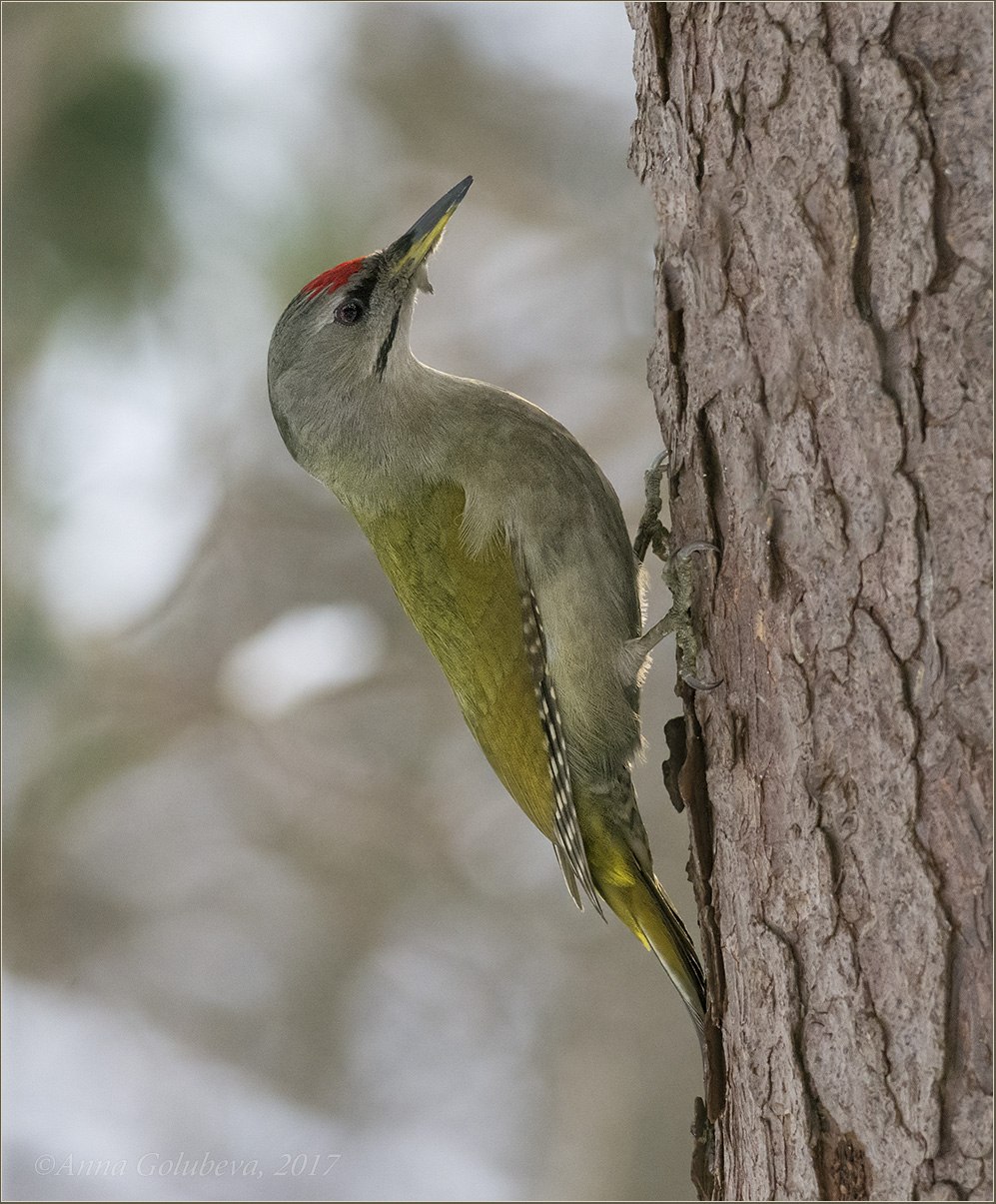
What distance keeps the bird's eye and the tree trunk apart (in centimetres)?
144

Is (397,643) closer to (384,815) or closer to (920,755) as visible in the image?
(384,815)

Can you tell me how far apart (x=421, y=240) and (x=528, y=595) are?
1.21m

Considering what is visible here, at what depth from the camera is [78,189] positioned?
511cm

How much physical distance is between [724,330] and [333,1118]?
19.3 ft

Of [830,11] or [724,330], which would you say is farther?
[724,330]

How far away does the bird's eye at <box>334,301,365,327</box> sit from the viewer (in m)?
3.83

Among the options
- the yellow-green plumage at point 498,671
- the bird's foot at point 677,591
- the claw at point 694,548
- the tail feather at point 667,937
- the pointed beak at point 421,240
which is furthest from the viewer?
the pointed beak at point 421,240

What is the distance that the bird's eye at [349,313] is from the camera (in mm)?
3830

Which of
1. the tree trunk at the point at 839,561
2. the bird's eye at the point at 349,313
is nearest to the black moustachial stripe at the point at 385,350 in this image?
the bird's eye at the point at 349,313

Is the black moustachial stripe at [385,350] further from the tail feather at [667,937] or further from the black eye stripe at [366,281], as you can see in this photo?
the tail feather at [667,937]

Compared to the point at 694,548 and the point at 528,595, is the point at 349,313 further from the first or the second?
the point at 694,548

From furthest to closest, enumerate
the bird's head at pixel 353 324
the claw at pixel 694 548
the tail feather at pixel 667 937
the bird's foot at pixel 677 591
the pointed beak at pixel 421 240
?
the bird's head at pixel 353 324
the pointed beak at pixel 421 240
the tail feather at pixel 667 937
the bird's foot at pixel 677 591
the claw at pixel 694 548

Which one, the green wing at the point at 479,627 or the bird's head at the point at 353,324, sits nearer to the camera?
the green wing at the point at 479,627

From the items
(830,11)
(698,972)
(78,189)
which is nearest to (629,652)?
(698,972)
